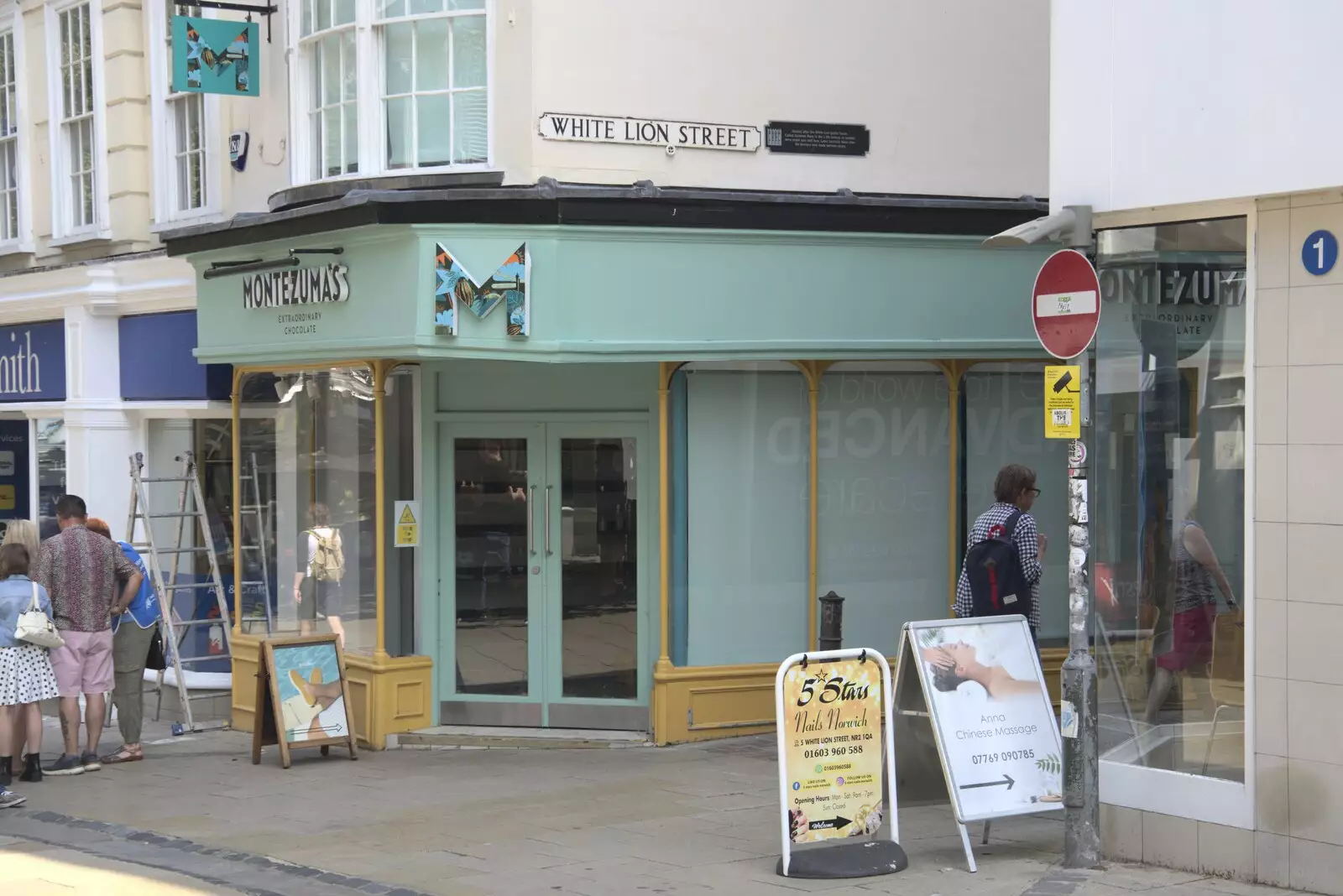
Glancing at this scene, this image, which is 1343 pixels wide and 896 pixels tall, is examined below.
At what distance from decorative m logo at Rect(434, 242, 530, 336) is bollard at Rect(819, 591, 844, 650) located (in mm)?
2776

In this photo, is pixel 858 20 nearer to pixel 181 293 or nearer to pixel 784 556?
pixel 784 556

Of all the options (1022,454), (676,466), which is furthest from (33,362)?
(1022,454)

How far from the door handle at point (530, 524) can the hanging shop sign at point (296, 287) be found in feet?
6.70

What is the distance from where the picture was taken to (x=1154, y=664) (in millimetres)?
8141

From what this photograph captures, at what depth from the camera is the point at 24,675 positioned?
35.6 feet

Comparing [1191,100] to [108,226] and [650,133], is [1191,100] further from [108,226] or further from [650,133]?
[108,226]

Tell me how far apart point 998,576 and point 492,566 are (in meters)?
4.35

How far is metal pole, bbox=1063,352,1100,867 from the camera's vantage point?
777 centimetres

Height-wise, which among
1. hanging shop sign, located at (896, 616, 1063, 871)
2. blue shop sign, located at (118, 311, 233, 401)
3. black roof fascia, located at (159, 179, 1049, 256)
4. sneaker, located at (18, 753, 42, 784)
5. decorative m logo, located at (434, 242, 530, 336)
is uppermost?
black roof fascia, located at (159, 179, 1049, 256)

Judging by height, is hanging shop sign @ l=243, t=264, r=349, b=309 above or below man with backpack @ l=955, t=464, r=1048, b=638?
above

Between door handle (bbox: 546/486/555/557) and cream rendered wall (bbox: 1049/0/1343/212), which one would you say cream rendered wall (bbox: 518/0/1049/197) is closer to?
door handle (bbox: 546/486/555/557)

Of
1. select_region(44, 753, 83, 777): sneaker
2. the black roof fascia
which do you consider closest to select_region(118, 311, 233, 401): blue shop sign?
the black roof fascia

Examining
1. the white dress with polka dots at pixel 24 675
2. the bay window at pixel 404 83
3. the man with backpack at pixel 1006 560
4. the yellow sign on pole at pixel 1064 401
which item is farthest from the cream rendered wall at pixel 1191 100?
the white dress with polka dots at pixel 24 675

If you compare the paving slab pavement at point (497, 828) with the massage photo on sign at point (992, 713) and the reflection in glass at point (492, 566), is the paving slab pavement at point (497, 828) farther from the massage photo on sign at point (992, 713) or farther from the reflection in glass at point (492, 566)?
the reflection in glass at point (492, 566)
